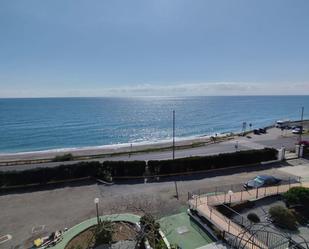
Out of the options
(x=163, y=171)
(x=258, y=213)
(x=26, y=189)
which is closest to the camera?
(x=258, y=213)

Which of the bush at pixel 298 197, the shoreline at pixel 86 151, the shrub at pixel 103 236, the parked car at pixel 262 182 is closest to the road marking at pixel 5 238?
the shrub at pixel 103 236

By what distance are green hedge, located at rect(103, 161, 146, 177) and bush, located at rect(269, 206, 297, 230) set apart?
1257 centimetres

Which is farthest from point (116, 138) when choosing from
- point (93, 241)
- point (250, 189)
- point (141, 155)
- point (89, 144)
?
point (93, 241)

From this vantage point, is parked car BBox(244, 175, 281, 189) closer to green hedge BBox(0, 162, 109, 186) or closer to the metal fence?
the metal fence

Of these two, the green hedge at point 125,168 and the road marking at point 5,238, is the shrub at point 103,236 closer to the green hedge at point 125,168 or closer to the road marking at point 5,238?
the road marking at point 5,238

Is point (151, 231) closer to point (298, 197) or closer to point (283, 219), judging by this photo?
point (283, 219)

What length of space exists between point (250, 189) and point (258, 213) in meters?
4.09

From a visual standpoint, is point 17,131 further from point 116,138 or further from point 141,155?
point 141,155

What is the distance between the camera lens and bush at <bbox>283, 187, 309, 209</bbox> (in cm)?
1556

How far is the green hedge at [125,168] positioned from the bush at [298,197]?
12706mm

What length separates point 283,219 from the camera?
1411 centimetres

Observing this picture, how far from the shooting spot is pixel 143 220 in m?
12.9

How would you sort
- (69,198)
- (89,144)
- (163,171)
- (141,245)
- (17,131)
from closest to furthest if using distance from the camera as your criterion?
(141,245) → (69,198) → (163,171) → (89,144) → (17,131)

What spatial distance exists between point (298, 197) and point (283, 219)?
249 cm
